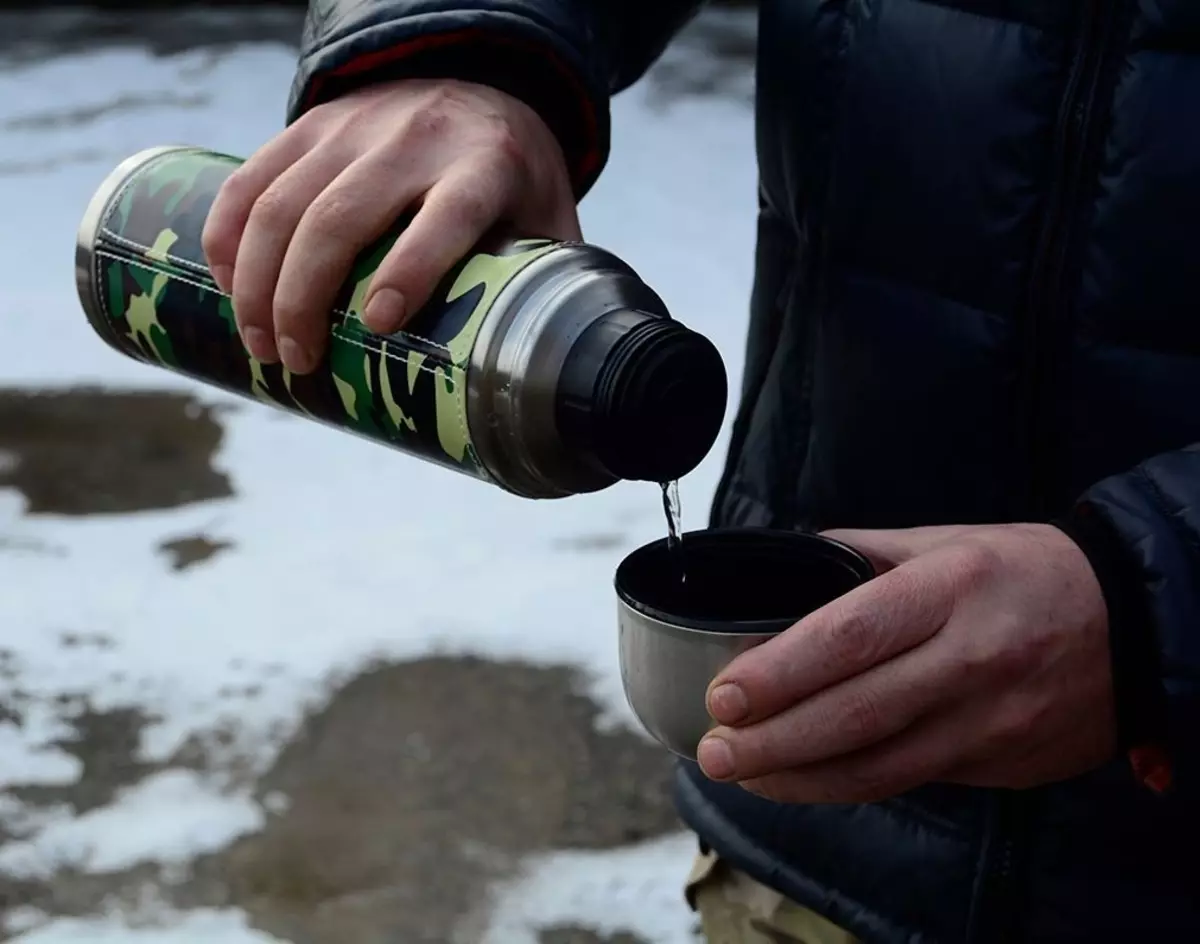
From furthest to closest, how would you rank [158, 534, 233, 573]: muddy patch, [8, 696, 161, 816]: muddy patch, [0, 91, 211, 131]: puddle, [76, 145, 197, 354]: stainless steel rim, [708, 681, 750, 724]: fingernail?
1. [0, 91, 211, 131]: puddle
2. [158, 534, 233, 573]: muddy patch
3. [8, 696, 161, 816]: muddy patch
4. [76, 145, 197, 354]: stainless steel rim
5. [708, 681, 750, 724]: fingernail

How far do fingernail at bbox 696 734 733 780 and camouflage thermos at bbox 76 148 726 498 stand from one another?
15 centimetres

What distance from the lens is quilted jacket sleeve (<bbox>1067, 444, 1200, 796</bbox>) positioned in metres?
0.80

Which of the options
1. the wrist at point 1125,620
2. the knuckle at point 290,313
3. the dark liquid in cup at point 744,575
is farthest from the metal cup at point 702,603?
the knuckle at point 290,313

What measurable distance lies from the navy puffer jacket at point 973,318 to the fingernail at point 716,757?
0.20m

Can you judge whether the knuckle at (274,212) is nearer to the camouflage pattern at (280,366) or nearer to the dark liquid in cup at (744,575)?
the camouflage pattern at (280,366)

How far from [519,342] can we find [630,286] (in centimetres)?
7

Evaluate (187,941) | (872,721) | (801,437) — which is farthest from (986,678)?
(187,941)

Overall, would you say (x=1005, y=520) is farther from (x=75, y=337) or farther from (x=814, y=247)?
(x=75, y=337)

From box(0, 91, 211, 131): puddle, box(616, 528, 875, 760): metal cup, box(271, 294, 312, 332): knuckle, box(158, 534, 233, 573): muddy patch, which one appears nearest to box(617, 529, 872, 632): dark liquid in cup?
box(616, 528, 875, 760): metal cup

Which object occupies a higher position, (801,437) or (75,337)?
(801,437)

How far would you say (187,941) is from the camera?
177 centimetres

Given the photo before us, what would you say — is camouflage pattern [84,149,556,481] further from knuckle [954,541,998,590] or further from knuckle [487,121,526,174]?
knuckle [954,541,998,590]

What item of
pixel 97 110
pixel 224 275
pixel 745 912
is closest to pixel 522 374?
pixel 224 275

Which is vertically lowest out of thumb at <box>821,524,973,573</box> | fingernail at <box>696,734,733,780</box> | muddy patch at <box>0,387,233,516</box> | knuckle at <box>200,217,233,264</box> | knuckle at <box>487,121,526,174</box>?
muddy patch at <box>0,387,233,516</box>
